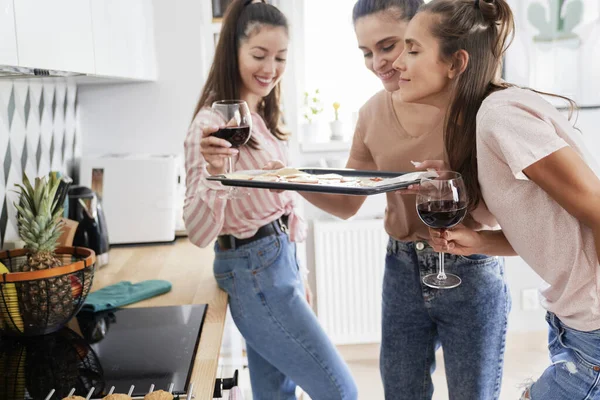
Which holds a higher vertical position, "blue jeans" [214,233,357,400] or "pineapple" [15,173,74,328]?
"pineapple" [15,173,74,328]

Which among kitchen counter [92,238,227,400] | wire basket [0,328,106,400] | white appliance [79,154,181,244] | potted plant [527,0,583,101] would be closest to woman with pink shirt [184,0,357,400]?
kitchen counter [92,238,227,400]

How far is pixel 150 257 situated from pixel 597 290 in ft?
5.38

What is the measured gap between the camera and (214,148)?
153 cm

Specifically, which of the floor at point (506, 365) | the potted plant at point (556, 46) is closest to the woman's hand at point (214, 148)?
the floor at point (506, 365)

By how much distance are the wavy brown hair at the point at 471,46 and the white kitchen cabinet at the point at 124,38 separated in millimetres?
983

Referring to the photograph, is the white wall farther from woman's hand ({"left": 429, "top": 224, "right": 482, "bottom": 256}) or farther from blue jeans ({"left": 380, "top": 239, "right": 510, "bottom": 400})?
woman's hand ({"left": 429, "top": 224, "right": 482, "bottom": 256})

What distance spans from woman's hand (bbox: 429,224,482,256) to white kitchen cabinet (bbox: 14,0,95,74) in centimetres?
89

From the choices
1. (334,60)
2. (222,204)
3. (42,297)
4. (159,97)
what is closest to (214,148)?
(222,204)

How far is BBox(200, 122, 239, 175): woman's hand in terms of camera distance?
1.51 metres

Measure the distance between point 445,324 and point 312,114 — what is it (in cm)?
224

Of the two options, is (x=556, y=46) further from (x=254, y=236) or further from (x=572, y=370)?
(x=572, y=370)

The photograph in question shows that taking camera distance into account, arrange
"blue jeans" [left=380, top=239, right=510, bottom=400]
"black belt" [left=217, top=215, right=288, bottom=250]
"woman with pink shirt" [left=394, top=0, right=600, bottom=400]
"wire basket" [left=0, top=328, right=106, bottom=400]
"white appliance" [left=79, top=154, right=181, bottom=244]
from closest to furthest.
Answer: "woman with pink shirt" [left=394, top=0, right=600, bottom=400], "wire basket" [left=0, top=328, right=106, bottom=400], "blue jeans" [left=380, top=239, right=510, bottom=400], "black belt" [left=217, top=215, right=288, bottom=250], "white appliance" [left=79, top=154, right=181, bottom=244]

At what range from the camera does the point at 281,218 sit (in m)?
1.80

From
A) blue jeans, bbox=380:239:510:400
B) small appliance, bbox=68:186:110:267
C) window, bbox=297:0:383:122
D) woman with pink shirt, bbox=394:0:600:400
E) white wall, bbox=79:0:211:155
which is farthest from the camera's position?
window, bbox=297:0:383:122
